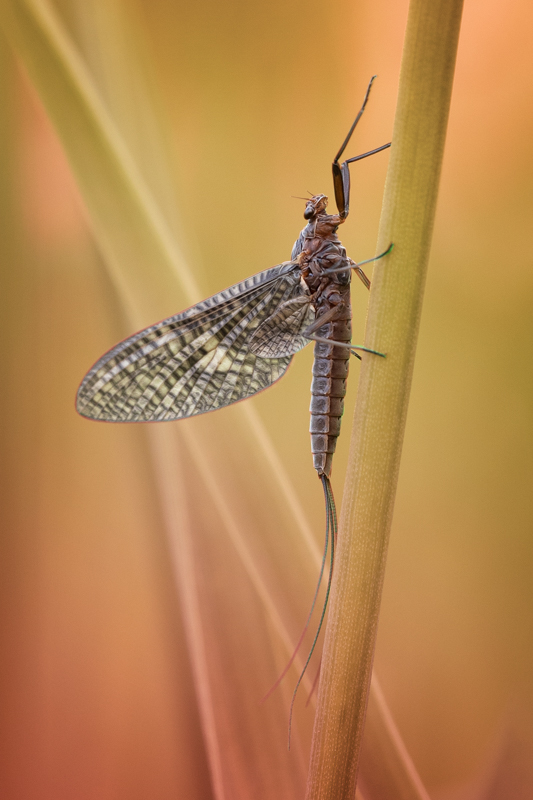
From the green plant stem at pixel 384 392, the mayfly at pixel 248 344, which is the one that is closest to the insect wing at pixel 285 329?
the mayfly at pixel 248 344

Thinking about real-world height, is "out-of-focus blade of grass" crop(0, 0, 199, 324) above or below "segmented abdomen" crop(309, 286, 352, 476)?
above

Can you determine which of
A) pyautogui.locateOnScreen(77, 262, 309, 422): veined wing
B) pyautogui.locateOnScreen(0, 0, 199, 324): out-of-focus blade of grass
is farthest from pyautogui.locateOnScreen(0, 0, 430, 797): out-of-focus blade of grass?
pyautogui.locateOnScreen(77, 262, 309, 422): veined wing

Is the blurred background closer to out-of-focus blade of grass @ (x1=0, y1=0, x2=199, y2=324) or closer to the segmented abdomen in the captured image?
out-of-focus blade of grass @ (x1=0, y1=0, x2=199, y2=324)

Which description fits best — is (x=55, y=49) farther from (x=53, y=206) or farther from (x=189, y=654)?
(x=189, y=654)

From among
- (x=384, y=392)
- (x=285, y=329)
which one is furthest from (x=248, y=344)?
(x=384, y=392)

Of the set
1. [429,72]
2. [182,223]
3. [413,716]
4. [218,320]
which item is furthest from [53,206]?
[413,716]

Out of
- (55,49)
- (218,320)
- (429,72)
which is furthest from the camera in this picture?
(55,49)
